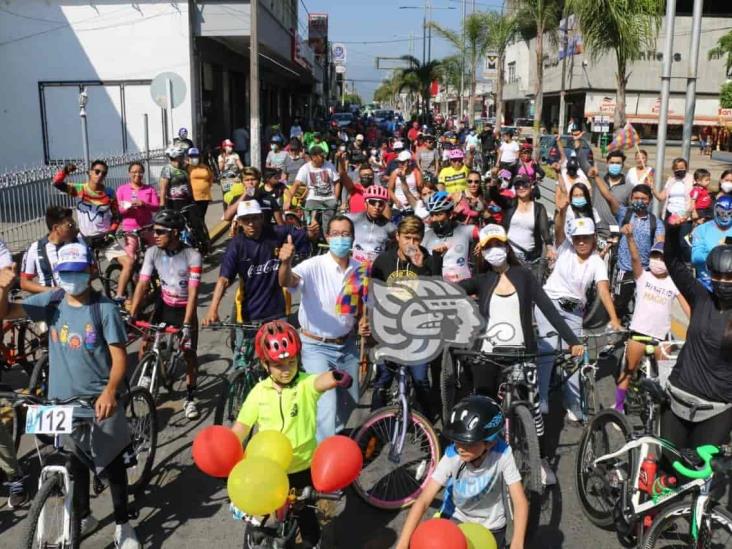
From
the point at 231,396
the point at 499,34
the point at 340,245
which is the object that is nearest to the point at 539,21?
the point at 499,34

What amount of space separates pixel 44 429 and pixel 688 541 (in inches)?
144

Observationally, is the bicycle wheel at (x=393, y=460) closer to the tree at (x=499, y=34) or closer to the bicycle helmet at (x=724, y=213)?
the bicycle helmet at (x=724, y=213)

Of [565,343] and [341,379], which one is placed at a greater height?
A: [341,379]

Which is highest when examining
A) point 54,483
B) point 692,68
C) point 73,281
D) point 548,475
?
point 692,68

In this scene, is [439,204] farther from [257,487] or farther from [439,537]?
[439,537]

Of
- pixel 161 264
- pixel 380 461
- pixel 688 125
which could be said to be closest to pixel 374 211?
pixel 161 264

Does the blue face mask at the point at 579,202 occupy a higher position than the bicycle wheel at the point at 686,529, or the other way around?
the blue face mask at the point at 579,202

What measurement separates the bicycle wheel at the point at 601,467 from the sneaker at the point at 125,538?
2.95m

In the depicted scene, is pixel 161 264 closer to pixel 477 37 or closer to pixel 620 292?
pixel 620 292

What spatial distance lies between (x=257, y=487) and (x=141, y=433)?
253cm

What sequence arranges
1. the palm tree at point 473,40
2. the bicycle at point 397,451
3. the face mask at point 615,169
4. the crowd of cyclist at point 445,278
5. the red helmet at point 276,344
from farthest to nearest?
1. the palm tree at point 473,40
2. the face mask at point 615,169
3. the bicycle at point 397,451
4. the crowd of cyclist at point 445,278
5. the red helmet at point 276,344

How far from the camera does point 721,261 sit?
426 centimetres

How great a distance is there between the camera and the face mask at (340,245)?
5633 mm

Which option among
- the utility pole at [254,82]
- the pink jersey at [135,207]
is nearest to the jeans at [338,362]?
the pink jersey at [135,207]
